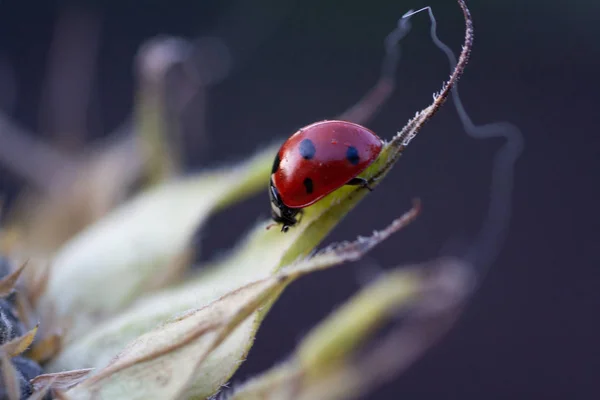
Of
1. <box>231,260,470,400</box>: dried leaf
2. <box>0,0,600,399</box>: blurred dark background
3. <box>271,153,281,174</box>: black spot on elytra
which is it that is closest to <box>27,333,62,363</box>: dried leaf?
<box>231,260,470,400</box>: dried leaf

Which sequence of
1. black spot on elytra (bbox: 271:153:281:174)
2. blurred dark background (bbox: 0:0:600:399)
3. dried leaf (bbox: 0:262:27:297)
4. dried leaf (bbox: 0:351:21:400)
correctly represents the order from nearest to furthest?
dried leaf (bbox: 0:351:21:400), dried leaf (bbox: 0:262:27:297), black spot on elytra (bbox: 271:153:281:174), blurred dark background (bbox: 0:0:600:399)

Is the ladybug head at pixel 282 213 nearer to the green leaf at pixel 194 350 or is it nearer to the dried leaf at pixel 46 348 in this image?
the green leaf at pixel 194 350

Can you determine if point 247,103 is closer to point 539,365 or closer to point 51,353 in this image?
point 539,365

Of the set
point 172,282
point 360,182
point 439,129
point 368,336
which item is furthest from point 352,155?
point 439,129

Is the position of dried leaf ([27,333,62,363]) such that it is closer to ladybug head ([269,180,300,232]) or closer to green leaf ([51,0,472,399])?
green leaf ([51,0,472,399])

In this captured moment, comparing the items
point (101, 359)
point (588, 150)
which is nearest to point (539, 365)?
point (588, 150)

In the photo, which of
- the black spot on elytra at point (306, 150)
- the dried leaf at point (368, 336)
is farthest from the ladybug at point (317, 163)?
the dried leaf at point (368, 336)
